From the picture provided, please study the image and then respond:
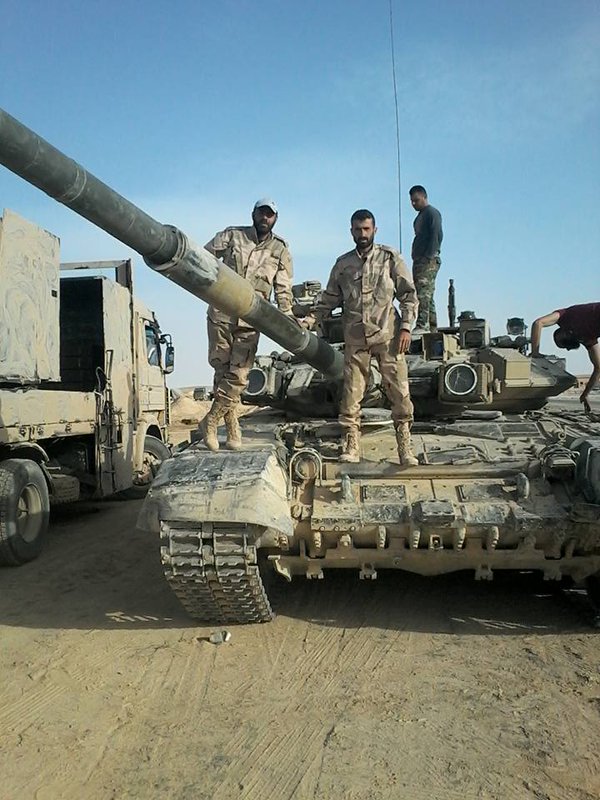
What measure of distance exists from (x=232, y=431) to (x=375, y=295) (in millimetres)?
1676

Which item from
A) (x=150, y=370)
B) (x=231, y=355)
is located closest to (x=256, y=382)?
(x=231, y=355)

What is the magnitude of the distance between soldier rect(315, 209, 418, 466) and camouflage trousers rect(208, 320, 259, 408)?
85cm

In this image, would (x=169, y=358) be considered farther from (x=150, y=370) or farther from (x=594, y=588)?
(x=594, y=588)

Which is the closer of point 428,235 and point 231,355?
point 231,355

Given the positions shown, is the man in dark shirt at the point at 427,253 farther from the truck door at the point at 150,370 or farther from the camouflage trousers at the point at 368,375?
the truck door at the point at 150,370

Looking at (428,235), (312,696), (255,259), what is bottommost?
(312,696)

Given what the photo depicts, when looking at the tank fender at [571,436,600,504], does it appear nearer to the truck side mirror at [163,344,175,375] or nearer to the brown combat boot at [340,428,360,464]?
the brown combat boot at [340,428,360,464]

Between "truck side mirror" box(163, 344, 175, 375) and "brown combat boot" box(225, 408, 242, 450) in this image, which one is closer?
"brown combat boot" box(225, 408, 242, 450)

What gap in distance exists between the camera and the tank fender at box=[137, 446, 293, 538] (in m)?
5.15

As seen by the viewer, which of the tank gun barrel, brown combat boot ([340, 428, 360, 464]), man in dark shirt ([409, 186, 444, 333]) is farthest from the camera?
man in dark shirt ([409, 186, 444, 333])

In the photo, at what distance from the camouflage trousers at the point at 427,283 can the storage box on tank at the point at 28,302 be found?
184 inches

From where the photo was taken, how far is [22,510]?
8.53 meters

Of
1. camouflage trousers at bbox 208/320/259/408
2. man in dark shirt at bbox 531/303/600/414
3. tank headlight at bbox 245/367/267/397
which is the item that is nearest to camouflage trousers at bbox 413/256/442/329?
man in dark shirt at bbox 531/303/600/414

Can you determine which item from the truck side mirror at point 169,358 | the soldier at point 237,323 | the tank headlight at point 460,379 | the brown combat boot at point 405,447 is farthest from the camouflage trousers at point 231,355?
the truck side mirror at point 169,358
